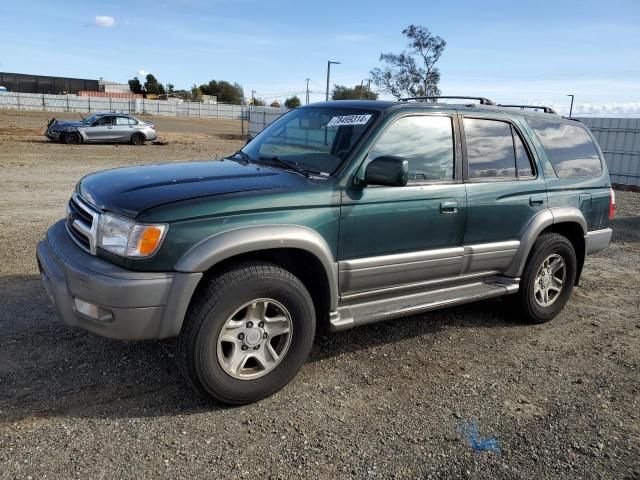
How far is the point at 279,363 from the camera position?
3490 millimetres

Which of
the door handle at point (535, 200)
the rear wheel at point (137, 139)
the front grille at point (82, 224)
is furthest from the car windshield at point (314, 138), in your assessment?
the rear wheel at point (137, 139)

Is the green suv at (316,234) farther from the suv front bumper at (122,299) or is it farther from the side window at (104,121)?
the side window at (104,121)

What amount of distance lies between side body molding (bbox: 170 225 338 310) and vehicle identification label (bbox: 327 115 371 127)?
103 centimetres

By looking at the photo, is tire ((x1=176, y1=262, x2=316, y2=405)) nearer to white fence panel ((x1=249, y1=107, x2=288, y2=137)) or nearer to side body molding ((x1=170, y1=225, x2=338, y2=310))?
side body molding ((x1=170, y1=225, x2=338, y2=310))

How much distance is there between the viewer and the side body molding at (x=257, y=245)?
306 cm

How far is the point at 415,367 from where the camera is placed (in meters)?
4.05

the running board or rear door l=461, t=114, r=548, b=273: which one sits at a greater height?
rear door l=461, t=114, r=548, b=273

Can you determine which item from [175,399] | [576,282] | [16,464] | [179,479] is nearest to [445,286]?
[576,282]

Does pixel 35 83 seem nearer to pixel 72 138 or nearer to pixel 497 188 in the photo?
pixel 72 138

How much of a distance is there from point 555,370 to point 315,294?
1922mm

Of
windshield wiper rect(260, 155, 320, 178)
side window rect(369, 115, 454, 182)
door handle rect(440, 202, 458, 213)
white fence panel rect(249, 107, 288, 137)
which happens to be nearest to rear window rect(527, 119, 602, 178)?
side window rect(369, 115, 454, 182)

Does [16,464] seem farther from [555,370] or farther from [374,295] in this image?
[555,370]

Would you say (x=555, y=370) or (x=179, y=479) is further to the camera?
(x=555, y=370)

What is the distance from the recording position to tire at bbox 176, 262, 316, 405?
315cm
